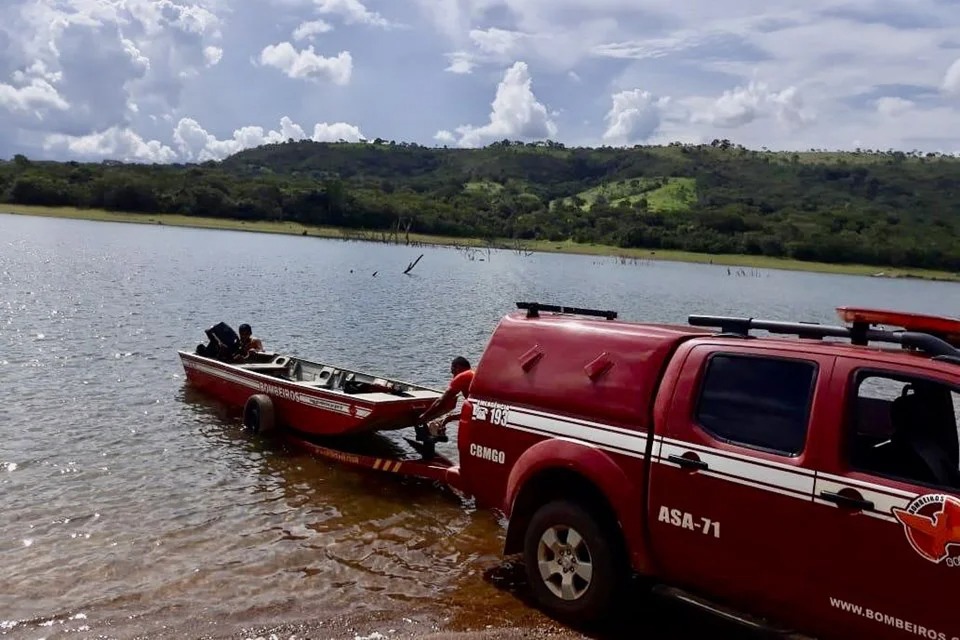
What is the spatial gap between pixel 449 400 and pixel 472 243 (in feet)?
381

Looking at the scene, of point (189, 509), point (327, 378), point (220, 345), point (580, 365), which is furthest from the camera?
point (220, 345)

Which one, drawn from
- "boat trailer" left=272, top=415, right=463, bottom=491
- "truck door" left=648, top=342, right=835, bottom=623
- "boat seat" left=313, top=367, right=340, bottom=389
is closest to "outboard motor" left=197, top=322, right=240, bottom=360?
"boat seat" left=313, top=367, right=340, bottom=389

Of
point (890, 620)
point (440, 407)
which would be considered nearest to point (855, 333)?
point (890, 620)

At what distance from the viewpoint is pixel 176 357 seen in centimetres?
2128

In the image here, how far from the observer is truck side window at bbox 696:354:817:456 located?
540 cm

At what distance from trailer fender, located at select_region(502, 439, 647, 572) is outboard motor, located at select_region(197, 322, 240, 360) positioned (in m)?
11.6

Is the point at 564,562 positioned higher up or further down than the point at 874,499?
further down

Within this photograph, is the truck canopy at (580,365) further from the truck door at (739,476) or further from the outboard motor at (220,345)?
the outboard motor at (220,345)

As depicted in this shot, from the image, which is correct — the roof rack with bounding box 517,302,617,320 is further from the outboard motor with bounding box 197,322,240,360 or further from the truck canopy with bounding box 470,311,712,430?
the outboard motor with bounding box 197,322,240,360

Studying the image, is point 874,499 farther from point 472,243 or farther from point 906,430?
point 472,243

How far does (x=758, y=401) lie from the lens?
5629 millimetres

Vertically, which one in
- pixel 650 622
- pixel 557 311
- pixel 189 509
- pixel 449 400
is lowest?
pixel 189 509

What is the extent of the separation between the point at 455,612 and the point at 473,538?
232 centimetres

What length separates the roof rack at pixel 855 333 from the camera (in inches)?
205
